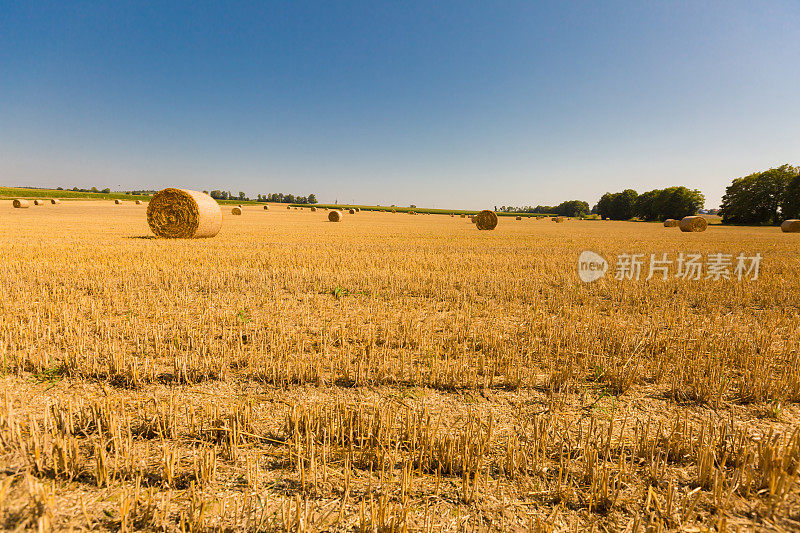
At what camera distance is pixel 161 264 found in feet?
32.1

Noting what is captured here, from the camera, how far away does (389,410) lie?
10.5 feet

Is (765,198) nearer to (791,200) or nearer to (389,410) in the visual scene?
(791,200)

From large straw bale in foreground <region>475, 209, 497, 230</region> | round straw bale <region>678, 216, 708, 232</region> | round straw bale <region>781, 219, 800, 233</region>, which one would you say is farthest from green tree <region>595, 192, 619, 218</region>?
large straw bale in foreground <region>475, 209, 497, 230</region>

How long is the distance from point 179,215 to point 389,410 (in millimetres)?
17665

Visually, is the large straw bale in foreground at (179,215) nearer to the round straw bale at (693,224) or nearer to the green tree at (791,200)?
the round straw bale at (693,224)

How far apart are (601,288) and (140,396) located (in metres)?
8.88

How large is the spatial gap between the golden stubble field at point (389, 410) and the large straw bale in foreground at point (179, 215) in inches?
384

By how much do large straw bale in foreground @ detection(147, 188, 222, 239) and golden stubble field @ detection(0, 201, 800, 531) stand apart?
976cm

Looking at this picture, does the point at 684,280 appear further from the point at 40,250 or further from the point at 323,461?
the point at 40,250

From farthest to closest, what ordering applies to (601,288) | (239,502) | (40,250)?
(40,250) → (601,288) → (239,502)

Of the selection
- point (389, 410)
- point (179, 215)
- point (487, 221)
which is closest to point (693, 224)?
point (487, 221)

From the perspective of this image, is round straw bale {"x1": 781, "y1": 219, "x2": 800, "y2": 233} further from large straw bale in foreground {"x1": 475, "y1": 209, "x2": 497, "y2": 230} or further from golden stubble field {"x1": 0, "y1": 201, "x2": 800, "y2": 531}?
golden stubble field {"x1": 0, "y1": 201, "x2": 800, "y2": 531}

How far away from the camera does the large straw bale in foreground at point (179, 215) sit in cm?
1703

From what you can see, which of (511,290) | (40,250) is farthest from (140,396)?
(40,250)
